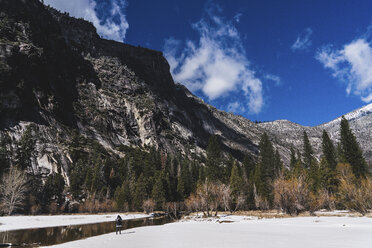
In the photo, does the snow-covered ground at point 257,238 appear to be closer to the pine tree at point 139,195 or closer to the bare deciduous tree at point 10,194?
the bare deciduous tree at point 10,194

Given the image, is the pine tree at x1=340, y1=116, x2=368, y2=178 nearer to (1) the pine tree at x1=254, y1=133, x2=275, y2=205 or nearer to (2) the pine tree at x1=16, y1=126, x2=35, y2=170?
(1) the pine tree at x1=254, y1=133, x2=275, y2=205

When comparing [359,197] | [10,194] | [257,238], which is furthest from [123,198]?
[257,238]

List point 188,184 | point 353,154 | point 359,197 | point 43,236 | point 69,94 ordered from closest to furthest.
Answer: point 43,236, point 359,197, point 353,154, point 188,184, point 69,94

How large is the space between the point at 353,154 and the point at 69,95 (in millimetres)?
134567

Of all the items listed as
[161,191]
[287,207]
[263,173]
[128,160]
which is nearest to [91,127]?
[128,160]

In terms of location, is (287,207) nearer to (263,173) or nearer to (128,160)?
(263,173)

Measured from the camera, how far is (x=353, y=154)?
57375 millimetres

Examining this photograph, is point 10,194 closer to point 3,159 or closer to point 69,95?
point 3,159

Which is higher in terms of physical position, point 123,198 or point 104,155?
point 104,155

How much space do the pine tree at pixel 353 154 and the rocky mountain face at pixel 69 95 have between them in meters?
87.7

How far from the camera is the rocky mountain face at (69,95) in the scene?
8325cm

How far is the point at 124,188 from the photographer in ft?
246

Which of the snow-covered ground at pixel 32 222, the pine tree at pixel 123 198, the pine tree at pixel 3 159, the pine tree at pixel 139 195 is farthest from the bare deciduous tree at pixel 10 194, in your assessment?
the pine tree at pixel 139 195

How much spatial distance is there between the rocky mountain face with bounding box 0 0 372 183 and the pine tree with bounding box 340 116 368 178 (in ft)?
288
